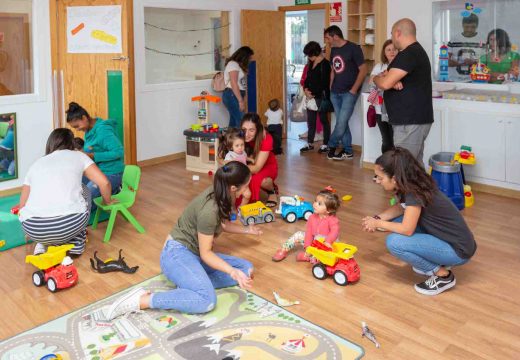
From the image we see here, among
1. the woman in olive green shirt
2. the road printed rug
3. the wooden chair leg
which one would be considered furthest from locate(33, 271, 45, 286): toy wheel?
the woman in olive green shirt

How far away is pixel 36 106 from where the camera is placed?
19.3 ft

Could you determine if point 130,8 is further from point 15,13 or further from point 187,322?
point 187,322

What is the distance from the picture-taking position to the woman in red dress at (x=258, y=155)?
500cm

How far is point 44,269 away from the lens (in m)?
3.56

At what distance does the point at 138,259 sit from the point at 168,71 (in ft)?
12.5

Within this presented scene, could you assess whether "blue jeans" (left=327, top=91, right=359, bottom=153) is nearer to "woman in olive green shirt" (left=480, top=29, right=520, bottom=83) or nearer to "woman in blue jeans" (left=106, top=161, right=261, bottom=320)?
"woman in olive green shirt" (left=480, top=29, right=520, bottom=83)

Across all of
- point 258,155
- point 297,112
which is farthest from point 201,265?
point 297,112

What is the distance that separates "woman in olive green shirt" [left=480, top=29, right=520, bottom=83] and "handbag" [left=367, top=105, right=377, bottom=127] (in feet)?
4.25

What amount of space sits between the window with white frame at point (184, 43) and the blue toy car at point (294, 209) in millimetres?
3091

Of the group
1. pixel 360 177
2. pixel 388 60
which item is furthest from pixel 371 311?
pixel 388 60

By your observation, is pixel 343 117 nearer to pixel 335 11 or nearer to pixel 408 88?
pixel 335 11

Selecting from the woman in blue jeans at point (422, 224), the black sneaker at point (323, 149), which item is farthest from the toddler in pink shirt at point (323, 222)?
the black sneaker at point (323, 149)

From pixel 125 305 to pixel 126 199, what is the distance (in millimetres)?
1575

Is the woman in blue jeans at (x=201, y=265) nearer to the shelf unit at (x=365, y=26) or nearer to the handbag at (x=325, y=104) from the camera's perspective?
the shelf unit at (x=365, y=26)
